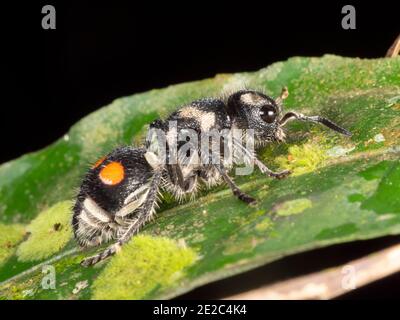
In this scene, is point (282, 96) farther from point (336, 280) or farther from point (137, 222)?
point (336, 280)

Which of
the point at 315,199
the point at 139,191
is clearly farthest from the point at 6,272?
the point at 315,199

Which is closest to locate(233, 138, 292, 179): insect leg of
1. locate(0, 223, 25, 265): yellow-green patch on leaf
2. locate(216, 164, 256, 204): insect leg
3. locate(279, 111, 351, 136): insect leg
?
locate(216, 164, 256, 204): insect leg

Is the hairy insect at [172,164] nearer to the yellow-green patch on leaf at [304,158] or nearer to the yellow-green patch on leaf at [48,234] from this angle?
the yellow-green patch on leaf at [304,158]

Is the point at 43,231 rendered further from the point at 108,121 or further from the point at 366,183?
the point at 366,183

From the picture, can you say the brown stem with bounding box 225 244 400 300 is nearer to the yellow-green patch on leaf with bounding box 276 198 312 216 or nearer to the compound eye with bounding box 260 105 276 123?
the yellow-green patch on leaf with bounding box 276 198 312 216

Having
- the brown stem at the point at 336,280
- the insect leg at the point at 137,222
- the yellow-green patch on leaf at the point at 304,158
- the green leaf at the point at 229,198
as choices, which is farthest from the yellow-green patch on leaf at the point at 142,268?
the yellow-green patch on leaf at the point at 304,158
